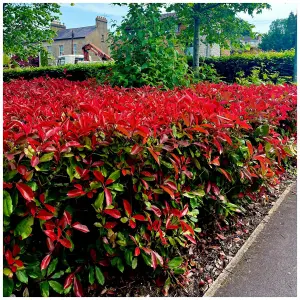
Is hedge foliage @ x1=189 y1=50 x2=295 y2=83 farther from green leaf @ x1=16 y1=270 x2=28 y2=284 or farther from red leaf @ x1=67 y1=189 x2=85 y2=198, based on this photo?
green leaf @ x1=16 y1=270 x2=28 y2=284

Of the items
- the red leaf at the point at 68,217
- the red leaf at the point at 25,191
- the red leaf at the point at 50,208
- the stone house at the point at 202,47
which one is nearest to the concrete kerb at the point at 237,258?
the red leaf at the point at 68,217

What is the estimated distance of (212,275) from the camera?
2283 millimetres

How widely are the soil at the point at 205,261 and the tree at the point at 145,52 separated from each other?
108 inches

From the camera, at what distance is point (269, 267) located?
2.37m

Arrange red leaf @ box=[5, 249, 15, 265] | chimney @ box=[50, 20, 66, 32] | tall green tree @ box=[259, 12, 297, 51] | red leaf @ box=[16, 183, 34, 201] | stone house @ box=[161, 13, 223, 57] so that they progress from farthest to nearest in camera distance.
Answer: tall green tree @ box=[259, 12, 297, 51] → chimney @ box=[50, 20, 66, 32] → stone house @ box=[161, 13, 223, 57] → red leaf @ box=[5, 249, 15, 265] → red leaf @ box=[16, 183, 34, 201]

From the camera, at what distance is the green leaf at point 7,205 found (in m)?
1.61

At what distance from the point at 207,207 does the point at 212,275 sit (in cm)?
55

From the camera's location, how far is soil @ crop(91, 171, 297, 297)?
211 centimetres

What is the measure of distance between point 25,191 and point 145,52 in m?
4.11

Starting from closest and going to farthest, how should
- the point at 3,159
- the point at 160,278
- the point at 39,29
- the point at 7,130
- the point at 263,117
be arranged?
the point at 3,159 → the point at 7,130 → the point at 160,278 → the point at 263,117 → the point at 39,29

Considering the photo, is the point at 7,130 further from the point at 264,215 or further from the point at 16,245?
the point at 264,215

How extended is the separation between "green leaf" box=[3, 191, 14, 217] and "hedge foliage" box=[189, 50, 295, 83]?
32.9ft

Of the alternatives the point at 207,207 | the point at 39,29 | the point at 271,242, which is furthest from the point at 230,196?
the point at 39,29

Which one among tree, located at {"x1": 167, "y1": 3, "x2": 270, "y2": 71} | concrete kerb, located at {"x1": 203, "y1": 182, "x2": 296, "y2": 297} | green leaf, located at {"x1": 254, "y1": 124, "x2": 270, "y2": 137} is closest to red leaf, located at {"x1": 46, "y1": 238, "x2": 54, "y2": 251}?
concrete kerb, located at {"x1": 203, "y1": 182, "x2": 296, "y2": 297}
